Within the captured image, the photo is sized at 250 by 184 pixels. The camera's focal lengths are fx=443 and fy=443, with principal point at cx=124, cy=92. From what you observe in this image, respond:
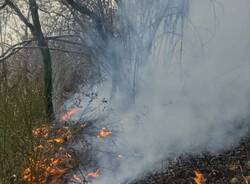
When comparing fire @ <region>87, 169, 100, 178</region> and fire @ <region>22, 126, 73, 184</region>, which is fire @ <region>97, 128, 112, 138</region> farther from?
fire @ <region>22, 126, 73, 184</region>

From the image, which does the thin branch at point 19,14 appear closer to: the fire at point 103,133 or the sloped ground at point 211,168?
the fire at point 103,133

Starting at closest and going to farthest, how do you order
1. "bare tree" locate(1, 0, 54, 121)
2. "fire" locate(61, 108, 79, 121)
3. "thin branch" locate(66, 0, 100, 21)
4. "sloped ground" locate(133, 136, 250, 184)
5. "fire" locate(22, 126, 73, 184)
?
"fire" locate(22, 126, 73, 184)
"sloped ground" locate(133, 136, 250, 184)
"fire" locate(61, 108, 79, 121)
"thin branch" locate(66, 0, 100, 21)
"bare tree" locate(1, 0, 54, 121)

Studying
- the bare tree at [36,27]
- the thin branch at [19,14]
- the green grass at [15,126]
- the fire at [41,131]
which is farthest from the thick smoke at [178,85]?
→ the thin branch at [19,14]

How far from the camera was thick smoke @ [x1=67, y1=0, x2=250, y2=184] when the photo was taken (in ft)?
24.2

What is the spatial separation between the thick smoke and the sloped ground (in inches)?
9.0

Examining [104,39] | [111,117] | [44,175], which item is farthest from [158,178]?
[104,39]

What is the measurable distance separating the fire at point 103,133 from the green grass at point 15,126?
9.53 ft

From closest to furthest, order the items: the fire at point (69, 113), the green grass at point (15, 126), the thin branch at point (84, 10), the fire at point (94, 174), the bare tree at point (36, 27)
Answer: the green grass at point (15, 126)
the fire at point (94, 174)
the fire at point (69, 113)
the thin branch at point (84, 10)
the bare tree at point (36, 27)

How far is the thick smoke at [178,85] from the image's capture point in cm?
739

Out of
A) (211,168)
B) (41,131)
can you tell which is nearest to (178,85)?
(211,168)

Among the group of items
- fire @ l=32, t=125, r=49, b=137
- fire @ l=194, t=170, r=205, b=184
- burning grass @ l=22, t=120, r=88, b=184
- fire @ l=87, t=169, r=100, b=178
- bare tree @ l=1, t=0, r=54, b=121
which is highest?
bare tree @ l=1, t=0, r=54, b=121

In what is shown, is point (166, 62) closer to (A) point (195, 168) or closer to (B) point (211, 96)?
(B) point (211, 96)

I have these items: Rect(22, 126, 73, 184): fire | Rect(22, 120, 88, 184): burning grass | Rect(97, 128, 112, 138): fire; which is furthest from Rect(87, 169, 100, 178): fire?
Rect(97, 128, 112, 138): fire

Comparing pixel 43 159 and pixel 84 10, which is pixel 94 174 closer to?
pixel 43 159
